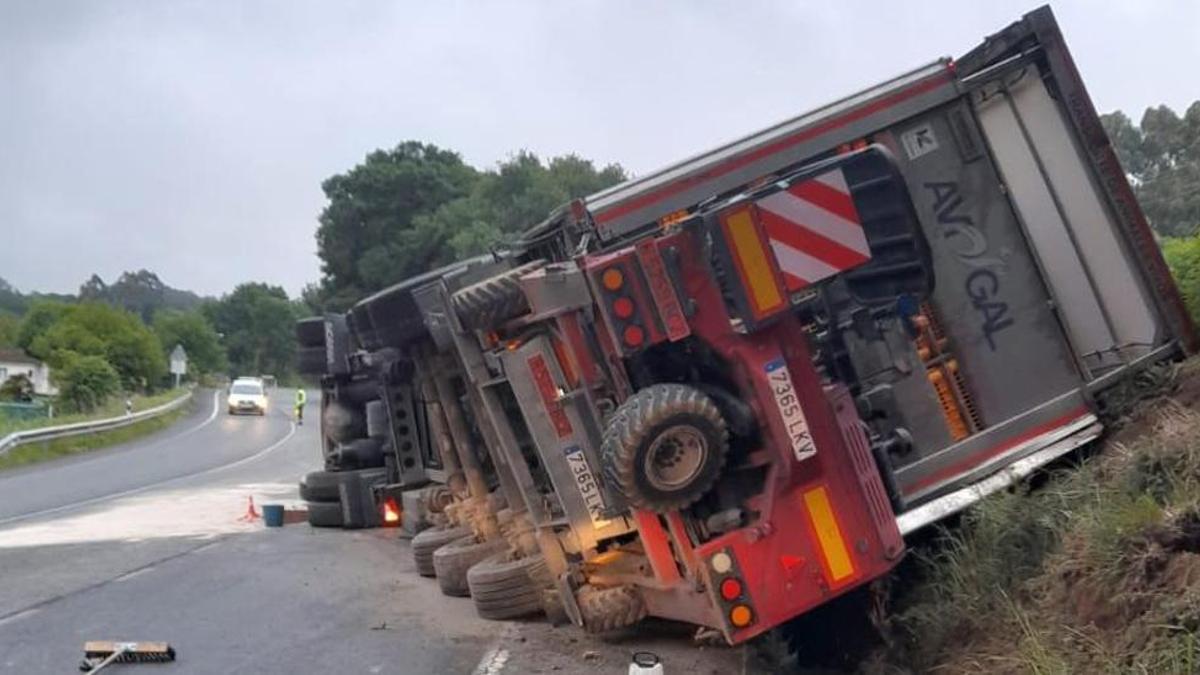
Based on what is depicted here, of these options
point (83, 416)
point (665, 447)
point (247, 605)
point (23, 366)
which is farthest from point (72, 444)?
point (23, 366)

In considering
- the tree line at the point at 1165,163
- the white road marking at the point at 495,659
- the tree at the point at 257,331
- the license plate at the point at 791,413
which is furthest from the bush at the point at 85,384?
the tree at the point at 257,331

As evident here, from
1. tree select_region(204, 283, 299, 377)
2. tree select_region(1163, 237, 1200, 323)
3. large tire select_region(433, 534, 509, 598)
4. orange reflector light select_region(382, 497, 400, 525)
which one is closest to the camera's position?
tree select_region(1163, 237, 1200, 323)

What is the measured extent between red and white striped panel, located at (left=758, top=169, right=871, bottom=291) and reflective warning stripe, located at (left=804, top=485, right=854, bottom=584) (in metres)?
0.81

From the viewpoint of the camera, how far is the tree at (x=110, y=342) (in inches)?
2116

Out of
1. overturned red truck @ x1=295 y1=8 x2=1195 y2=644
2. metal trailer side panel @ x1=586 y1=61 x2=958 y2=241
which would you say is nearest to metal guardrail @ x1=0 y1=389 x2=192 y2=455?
overturned red truck @ x1=295 y1=8 x2=1195 y2=644

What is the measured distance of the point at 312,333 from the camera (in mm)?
11375

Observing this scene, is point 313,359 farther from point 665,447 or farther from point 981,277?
point 665,447

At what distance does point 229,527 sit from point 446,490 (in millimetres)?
3917

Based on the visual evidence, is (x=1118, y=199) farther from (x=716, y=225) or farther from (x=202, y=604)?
(x=202, y=604)

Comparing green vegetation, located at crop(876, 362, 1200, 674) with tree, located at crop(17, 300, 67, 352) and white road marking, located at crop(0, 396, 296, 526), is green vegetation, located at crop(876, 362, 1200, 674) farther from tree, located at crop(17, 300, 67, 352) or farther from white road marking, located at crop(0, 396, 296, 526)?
tree, located at crop(17, 300, 67, 352)

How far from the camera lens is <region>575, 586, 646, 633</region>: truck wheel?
5152 mm

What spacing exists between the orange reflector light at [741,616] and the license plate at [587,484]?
940mm

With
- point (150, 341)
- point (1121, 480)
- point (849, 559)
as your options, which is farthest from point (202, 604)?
point (150, 341)

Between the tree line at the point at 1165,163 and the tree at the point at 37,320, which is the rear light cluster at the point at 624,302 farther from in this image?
the tree at the point at 37,320
